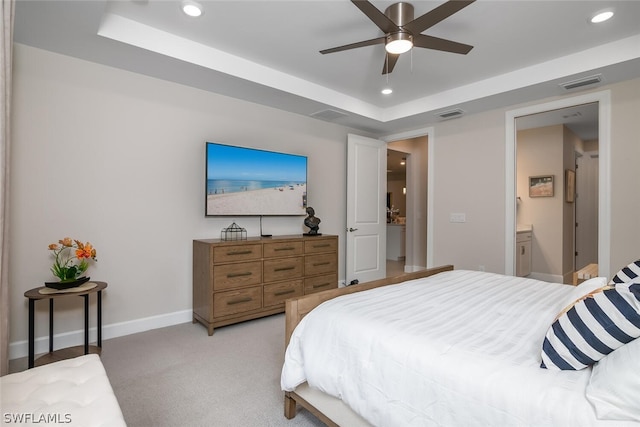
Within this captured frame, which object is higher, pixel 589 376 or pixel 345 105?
pixel 345 105

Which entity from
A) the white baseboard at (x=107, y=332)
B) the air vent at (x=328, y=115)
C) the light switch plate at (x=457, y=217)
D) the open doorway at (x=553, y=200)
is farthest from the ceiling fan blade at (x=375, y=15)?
the open doorway at (x=553, y=200)

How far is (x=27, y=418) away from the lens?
104 cm

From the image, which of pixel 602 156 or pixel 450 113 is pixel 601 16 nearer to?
pixel 602 156

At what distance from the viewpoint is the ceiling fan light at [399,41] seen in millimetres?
2221

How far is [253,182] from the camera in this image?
3689mm

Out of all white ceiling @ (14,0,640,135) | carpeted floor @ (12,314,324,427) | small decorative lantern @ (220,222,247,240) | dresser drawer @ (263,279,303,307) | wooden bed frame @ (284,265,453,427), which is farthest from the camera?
small decorative lantern @ (220,222,247,240)

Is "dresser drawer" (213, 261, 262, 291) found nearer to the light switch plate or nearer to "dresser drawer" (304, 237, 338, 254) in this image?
"dresser drawer" (304, 237, 338, 254)

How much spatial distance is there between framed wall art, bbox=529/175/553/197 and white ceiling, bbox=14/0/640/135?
6.98 feet

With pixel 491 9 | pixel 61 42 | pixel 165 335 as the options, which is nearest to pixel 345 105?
pixel 491 9

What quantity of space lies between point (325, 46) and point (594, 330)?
2.82 meters

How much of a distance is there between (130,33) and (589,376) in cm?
340

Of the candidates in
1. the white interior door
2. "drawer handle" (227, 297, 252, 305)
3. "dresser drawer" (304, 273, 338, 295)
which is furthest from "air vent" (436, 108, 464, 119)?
"drawer handle" (227, 297, 252, 305)

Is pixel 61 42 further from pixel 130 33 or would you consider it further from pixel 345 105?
pixel 345 105

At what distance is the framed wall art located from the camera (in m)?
5.15
